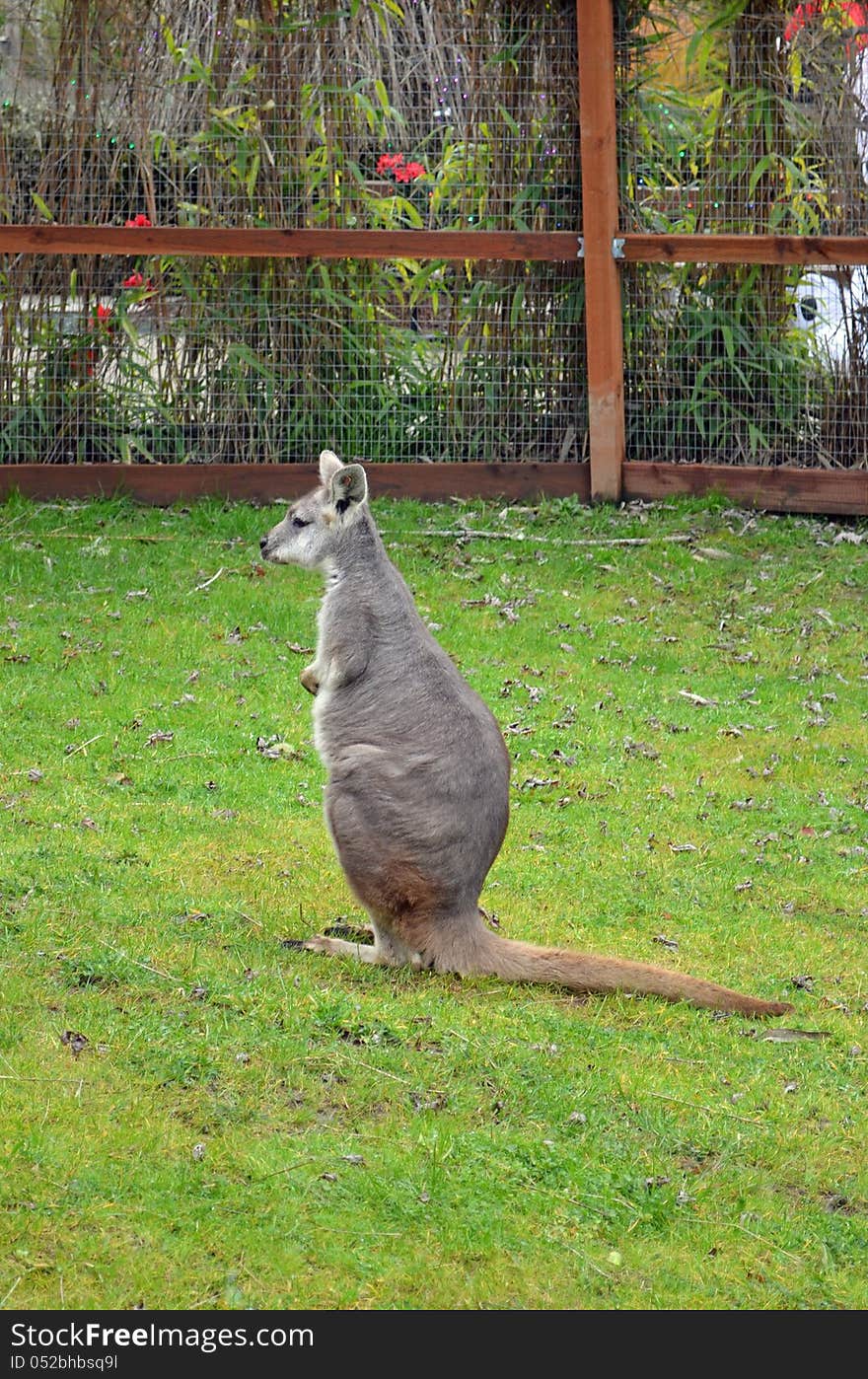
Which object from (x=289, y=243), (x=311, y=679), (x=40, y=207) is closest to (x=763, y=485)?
(x=289, y=243)

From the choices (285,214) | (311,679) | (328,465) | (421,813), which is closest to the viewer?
(421,813)

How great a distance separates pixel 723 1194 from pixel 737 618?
5.61m

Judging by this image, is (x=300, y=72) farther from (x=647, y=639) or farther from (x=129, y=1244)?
(x=129, y=1244)

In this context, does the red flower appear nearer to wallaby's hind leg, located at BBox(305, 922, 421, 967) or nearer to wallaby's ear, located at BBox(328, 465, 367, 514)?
wallaby's ear, located at BBox(328, 465, 367, 514)

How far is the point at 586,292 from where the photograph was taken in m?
10.7

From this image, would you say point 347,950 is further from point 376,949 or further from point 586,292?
point 586,292

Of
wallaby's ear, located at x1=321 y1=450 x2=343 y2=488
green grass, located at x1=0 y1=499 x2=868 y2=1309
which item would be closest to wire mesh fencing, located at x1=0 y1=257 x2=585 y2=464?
green grass, located at x1=0 y1=499 x2=868 y2=1309

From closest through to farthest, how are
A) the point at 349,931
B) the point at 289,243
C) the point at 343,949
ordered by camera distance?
the point at 343,949, the point at 349,931, the point at 289,243

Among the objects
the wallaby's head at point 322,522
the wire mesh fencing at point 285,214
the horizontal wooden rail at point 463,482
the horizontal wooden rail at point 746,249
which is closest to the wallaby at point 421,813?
the wallaby's head at point 322,522

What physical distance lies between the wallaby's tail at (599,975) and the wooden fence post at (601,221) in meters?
6.06

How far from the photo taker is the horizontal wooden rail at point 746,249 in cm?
1041

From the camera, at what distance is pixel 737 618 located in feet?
31.1

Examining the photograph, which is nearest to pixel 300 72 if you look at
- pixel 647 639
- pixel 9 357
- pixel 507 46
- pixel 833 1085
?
pixel 507 46

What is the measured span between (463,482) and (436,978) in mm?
6105
